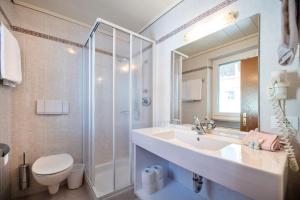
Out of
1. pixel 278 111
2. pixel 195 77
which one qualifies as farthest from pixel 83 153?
pixel 278 111

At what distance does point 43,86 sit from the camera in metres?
1.85

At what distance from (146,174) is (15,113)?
1.73 meters

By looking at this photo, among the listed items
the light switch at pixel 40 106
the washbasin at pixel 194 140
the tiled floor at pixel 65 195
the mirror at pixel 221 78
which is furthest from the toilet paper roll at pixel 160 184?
the light switch at pixel 40 106

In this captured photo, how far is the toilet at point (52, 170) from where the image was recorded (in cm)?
141

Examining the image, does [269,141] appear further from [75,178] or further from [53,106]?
[53,106]

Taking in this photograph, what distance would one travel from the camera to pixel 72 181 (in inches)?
72.1

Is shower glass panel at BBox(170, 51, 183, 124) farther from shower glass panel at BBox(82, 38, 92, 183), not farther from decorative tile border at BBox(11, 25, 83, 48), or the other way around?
decorative tile border at BBox(11, 25, 83, 48)

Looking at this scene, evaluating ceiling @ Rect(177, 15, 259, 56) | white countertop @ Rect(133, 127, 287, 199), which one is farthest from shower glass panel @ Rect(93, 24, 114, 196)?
white countertop @ Rect(133, 127, 287, 199)

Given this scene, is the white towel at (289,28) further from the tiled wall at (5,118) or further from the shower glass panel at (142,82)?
the tiled wall at (5,118)

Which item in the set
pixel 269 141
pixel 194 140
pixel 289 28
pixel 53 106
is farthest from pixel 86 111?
pixel 289 28

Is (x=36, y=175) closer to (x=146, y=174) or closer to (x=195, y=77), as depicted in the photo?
(x=146, y=174)

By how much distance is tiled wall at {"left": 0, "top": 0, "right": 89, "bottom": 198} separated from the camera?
167 cm

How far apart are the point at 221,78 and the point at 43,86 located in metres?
2.20

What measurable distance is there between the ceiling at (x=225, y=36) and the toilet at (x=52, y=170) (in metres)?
1.94
